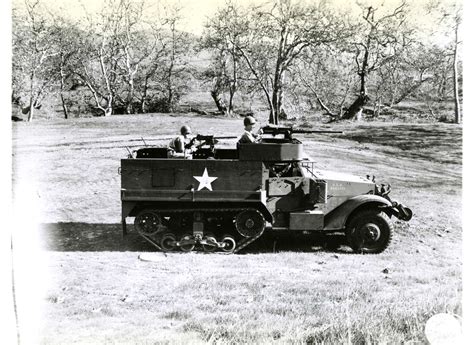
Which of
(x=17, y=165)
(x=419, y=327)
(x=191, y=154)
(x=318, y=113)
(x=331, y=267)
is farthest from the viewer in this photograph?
(x=318, y=113)

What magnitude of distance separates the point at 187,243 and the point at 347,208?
215 centimetres

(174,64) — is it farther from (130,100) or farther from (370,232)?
(370,232)

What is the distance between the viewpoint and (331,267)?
752 cm

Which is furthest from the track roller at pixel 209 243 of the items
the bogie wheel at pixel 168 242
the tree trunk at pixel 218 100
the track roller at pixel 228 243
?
the tree trunk at pixel 218 100

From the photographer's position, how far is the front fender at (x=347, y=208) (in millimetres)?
8055

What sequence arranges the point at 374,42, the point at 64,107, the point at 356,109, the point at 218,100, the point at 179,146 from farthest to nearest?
the point at 64,107 → the point at 218,100 → the point at 356,109 → the point at 374,42 → the point at 179,146

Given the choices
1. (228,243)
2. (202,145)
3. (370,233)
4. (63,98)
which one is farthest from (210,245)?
(63,98)

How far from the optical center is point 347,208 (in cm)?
810

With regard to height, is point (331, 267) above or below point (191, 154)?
below

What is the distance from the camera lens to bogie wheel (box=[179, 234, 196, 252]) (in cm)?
800

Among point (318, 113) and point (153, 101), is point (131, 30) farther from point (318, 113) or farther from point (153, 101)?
point (318, 113)

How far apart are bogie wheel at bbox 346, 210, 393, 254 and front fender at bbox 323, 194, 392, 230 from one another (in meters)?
0.11

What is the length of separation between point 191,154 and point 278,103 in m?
2.44

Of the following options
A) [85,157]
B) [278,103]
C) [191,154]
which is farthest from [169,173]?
Answer: [85,157]
